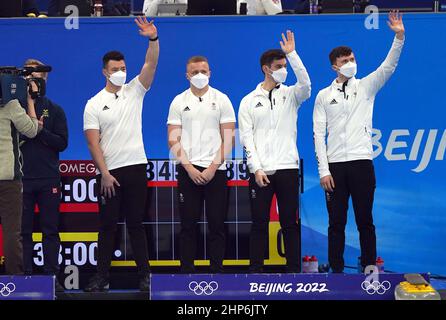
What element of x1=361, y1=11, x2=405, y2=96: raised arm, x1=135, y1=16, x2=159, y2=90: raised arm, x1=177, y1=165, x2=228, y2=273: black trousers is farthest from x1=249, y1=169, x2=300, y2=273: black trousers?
x1=135, y1=16, x2=159, y2=90: raised arm

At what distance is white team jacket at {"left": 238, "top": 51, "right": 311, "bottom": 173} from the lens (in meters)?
9.27

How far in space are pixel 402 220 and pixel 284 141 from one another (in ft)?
5.84

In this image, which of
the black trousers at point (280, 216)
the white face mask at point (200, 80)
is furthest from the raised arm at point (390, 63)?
the white face mask at point (200, 80)

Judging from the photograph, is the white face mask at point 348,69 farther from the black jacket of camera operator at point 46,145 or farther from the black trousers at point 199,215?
the black jacket of camera operator at point 46,145

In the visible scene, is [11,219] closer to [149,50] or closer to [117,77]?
[117,77]

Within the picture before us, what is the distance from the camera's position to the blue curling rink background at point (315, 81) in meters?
10.3

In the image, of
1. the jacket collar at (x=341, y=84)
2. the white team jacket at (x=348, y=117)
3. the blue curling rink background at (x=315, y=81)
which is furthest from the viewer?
the blue curling rink background at (x=315, y=81)

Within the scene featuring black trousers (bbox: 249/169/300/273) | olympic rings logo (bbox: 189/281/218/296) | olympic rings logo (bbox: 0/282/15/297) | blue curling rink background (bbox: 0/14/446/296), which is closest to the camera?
olympic rings logo (bbox: 0/282/15/297)

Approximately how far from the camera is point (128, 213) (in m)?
9.35

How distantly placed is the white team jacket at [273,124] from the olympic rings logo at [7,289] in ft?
7.56

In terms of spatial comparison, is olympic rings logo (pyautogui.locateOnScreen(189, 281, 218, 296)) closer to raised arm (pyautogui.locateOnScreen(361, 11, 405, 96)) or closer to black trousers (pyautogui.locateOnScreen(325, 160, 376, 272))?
black trousers (pyautogui.locateOnScreen(325, 160, 376, 272))

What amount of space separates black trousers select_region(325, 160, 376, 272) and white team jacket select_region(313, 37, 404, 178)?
3.9 inches
